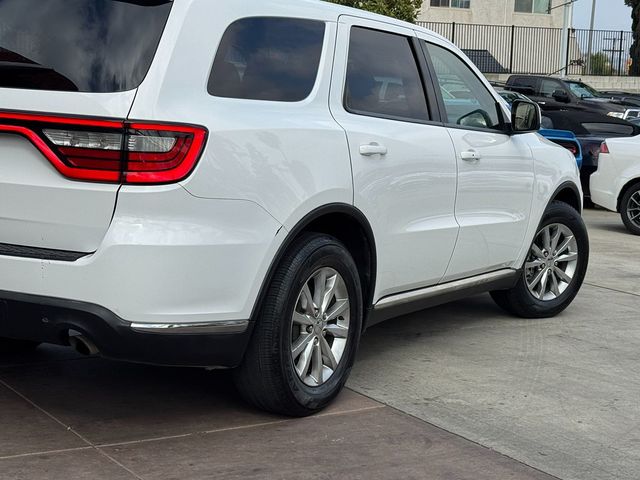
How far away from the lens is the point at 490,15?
44.5m

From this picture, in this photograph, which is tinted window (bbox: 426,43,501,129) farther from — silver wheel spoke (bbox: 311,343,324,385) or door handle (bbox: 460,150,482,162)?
silver wheel spoke (bbox: 311,343,324,385)

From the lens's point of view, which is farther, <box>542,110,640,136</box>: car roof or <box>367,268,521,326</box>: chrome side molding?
<box>542,110,640,136</box>: car roof

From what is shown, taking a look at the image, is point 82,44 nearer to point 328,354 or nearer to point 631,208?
point 328,354

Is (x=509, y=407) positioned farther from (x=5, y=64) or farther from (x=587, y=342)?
(x=5, y=64)

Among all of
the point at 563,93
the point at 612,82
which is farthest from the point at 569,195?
the point at 612,82

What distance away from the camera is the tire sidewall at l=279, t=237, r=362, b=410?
15.1 feet

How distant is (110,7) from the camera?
426 cm

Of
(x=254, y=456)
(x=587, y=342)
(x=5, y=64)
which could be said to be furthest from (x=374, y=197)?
(x=587, y=342)

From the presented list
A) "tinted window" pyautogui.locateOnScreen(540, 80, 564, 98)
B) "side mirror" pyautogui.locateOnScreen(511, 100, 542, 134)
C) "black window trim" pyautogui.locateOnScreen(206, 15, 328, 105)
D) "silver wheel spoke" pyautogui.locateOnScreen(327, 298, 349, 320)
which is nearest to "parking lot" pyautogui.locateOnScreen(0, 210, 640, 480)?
"silver wheel spoke" pyautogui.locateOnScreen(327, 298, 349, 320)

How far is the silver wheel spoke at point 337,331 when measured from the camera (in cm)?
500

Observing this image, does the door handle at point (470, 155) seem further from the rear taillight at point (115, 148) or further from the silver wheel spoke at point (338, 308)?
the rear taillight at point (115, 148)

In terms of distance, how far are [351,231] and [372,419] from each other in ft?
2.93

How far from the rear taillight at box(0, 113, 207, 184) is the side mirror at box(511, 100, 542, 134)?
2.91 meters

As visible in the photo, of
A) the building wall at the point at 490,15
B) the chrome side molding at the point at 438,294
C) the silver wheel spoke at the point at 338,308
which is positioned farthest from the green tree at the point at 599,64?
the silver wheel spoke at the point at 338,308
